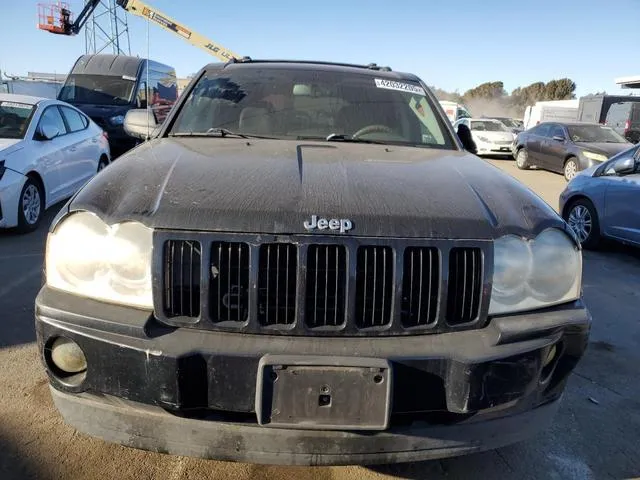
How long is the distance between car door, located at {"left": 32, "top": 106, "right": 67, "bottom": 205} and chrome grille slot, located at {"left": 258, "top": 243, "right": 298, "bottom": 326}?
5543mm

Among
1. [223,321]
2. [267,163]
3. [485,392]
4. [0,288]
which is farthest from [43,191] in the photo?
[485,392]

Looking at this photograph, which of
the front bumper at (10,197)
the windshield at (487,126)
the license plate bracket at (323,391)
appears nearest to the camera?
the license plate bracket at (323,391)

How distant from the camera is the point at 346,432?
Answer: 1.82 metres

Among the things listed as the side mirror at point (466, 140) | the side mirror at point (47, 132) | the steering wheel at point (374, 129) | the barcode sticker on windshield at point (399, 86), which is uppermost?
the barcode sticker on windshield at point (399, 86)

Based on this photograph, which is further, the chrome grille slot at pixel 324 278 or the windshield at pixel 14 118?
the windshield at pixel 14 118

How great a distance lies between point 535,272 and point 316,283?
2.84 feet

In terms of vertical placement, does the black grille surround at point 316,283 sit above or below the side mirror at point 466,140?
below

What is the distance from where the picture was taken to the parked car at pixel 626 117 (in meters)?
20.3

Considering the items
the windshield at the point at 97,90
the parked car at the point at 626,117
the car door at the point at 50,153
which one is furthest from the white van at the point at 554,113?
the car door at the point at 50,153

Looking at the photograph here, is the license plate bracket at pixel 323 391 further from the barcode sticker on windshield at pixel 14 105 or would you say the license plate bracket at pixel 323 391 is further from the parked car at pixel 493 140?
the parked car at pixel 493 140

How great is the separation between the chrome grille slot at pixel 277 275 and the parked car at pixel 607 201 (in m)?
4.83

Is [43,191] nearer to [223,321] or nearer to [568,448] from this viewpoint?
[223,321]

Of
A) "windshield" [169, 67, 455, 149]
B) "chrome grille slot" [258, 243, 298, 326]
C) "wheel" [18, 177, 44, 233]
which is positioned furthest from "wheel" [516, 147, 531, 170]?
"chrome grille slot" [258, 243, 298, 326]

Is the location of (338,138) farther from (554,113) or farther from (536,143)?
(554,113)
